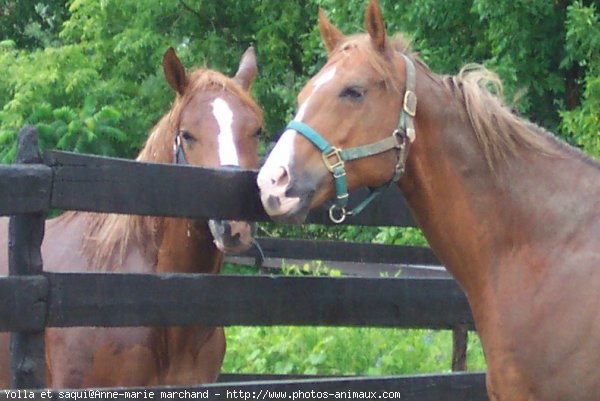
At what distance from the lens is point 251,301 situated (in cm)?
394

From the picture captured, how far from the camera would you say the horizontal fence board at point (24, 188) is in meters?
3.24

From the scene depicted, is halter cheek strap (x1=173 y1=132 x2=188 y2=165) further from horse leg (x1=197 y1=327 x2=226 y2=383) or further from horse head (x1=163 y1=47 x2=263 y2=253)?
horse leg (x1=197 y1=327 x2=226 y2=383)

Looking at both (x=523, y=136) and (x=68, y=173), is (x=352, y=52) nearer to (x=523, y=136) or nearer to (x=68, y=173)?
(x=523, y=136)

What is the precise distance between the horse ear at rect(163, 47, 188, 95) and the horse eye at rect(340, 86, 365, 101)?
4.08 ft

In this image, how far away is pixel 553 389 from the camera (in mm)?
3188

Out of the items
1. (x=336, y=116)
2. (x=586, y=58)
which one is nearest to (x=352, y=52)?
(x=336, y=116)

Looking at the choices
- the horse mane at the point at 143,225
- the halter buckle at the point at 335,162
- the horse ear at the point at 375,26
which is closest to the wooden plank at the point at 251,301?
the horse mane at the point at 143,225

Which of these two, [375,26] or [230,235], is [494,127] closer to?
[375,26]

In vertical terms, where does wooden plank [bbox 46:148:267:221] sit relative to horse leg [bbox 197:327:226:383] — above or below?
above

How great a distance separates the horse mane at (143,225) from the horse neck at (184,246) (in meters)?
0.04

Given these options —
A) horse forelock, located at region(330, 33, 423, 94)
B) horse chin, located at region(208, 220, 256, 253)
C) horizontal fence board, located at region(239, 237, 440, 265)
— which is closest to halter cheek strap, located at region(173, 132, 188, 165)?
horse chin, located at region(208, 220, 256, 253)

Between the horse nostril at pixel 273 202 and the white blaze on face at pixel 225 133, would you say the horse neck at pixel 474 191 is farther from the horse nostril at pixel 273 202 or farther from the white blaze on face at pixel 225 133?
the white blaze on face at pixel 225 133

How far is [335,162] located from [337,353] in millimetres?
3418

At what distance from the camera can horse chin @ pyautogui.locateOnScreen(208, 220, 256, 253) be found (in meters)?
3.86
